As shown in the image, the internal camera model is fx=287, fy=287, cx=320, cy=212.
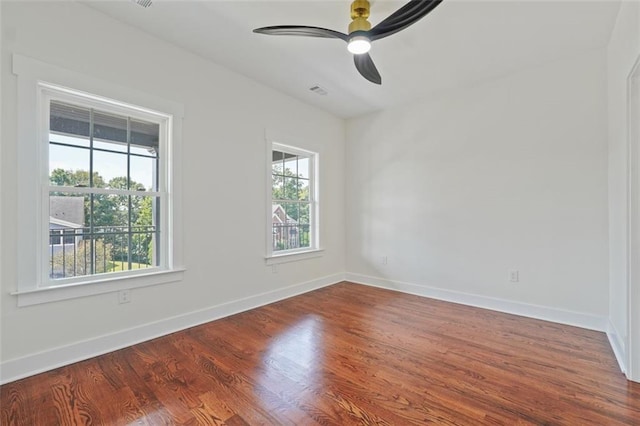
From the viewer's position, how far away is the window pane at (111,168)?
A: 98.4 inches

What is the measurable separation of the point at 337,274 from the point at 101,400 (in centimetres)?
A: 351

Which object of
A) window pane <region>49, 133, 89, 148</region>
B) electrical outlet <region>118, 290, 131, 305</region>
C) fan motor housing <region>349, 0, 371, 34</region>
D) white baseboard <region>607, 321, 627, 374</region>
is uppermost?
fan motor housing <region>349, 0, 371, 34</region>

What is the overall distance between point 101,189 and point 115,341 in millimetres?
1310

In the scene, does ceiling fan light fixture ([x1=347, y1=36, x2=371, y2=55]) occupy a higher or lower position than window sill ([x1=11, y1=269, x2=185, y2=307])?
higher

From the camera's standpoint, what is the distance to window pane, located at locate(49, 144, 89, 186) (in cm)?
226

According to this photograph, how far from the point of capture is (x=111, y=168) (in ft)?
8.44

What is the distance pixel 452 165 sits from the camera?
3865mm

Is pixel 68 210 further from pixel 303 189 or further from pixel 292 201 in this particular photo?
pixel 303 189

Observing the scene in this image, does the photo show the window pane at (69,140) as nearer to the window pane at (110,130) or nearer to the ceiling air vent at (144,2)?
the window pane at (110,130)

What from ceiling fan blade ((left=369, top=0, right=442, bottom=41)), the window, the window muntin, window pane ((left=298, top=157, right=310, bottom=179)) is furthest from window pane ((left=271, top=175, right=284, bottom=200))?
ceiling fan blade ((left=369, top=0, right=442, bottom=41))

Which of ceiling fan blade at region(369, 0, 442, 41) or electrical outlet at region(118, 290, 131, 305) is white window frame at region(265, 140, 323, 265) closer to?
electrical outlet at region(118, 290, 131, 305)

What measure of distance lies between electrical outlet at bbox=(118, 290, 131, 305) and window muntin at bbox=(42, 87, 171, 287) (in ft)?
0.60

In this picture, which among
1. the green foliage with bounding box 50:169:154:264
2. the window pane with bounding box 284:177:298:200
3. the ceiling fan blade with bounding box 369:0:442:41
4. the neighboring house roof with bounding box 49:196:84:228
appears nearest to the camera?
the ceiling fan blade with bounding box 369:0:442:41

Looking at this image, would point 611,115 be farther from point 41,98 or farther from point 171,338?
point 41,98
